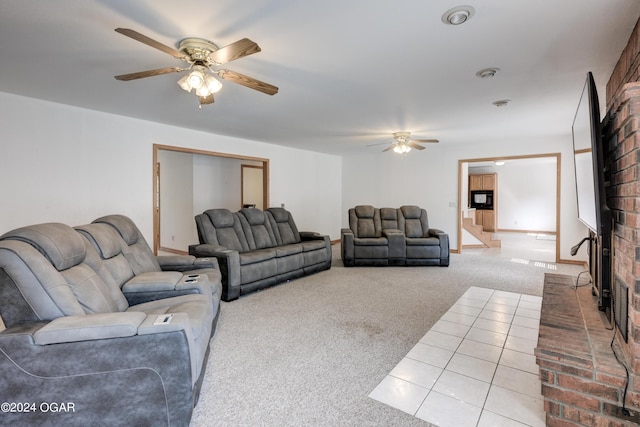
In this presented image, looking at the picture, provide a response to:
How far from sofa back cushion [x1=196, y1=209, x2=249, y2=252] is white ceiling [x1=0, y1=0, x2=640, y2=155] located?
138cm

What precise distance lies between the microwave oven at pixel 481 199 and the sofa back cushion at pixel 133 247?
9891mm

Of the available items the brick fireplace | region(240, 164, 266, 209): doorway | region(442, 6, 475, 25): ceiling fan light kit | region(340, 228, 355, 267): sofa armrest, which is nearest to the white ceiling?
region(442, 6, 475, 25): ceiling fan light kit

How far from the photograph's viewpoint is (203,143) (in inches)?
204

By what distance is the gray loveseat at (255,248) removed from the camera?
379 cm

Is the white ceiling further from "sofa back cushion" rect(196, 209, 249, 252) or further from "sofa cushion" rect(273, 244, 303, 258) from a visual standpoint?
"sofa cushion" rect(273, 244, 303, 258)

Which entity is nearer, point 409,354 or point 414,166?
point 409,354

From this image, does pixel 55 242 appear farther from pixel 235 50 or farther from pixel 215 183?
pixel 215 183

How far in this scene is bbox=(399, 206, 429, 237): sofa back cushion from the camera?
5930 millimetres

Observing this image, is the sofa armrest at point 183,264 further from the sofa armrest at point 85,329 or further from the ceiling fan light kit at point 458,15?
the ceiling fan light kit at point 458,15

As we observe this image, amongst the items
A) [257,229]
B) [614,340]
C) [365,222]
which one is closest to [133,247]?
[257,229]

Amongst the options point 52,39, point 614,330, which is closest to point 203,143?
point 52,39

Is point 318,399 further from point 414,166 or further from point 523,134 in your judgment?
point 414,166

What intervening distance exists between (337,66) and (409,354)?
2.41 metres

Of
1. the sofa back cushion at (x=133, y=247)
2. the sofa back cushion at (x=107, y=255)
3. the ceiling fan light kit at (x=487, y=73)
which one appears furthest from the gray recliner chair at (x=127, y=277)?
the ceiling fan light kit at (x=487, y=73)
